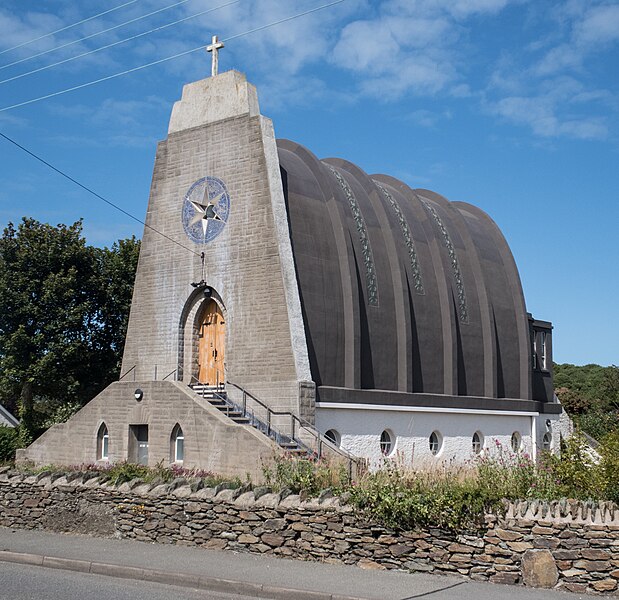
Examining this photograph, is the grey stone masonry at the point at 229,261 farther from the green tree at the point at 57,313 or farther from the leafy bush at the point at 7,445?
the green tree at the point at 57,313

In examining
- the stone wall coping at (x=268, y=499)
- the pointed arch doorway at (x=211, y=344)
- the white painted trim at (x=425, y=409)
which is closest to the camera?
the stone wall coping at (x=268, y=499)

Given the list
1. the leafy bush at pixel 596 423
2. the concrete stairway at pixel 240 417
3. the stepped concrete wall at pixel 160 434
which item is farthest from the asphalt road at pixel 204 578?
the leafy bush at pixel 596 423

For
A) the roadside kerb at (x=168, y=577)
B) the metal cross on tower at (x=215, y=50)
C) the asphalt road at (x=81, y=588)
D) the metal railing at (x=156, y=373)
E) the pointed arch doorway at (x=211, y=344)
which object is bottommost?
the asphalt road at (x=81, y=588)

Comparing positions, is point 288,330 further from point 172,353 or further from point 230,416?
point 172,353

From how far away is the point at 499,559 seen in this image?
36.2 feet

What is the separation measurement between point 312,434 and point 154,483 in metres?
6.44

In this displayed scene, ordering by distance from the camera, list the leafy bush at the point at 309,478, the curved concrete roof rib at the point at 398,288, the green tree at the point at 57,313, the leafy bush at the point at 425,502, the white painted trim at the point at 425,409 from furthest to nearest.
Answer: the green tree at the point at 57,313 < the curved concrete roof rib at the point at 398,288 < the white painted trim at the point at 425,409 < the leafy bush at the point at 309,478 < the leafy bush at the point at 425,502

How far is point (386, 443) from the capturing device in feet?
80.6

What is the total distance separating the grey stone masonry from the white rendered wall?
2.08 meters

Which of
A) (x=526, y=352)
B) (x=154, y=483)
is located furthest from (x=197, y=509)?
(x=526, y=352)

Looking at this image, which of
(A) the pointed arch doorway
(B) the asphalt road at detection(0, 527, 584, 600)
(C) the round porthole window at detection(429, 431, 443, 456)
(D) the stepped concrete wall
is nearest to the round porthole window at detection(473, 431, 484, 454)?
(C) the round porthole window at detection(429, 431, 443, 456)

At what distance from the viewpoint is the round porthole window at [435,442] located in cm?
2659

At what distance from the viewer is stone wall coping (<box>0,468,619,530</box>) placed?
10.7 m

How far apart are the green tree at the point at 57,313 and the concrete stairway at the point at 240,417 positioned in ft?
31.1
